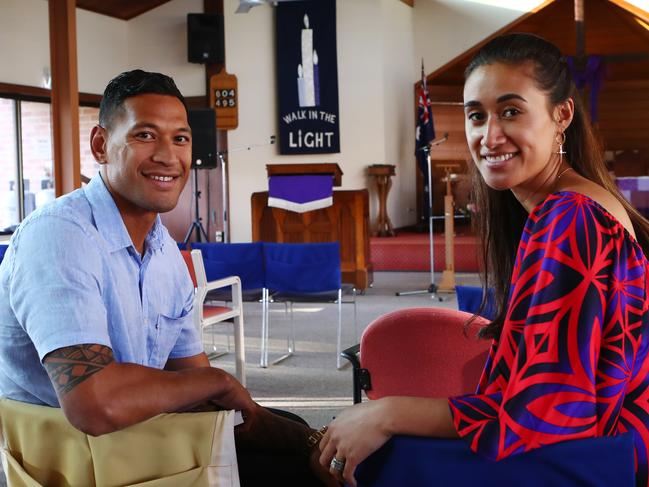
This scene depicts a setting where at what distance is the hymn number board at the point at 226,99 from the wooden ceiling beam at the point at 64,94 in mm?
2862

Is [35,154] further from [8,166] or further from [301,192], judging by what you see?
[301,192]

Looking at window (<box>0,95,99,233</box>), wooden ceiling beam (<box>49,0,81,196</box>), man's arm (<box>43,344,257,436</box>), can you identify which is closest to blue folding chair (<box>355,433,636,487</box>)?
man's arm (<box>43,344,257,436</box>)

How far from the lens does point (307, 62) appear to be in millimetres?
10906

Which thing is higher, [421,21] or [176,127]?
[421,21]

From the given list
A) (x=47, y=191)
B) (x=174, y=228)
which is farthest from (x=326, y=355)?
(x=174, y=228)

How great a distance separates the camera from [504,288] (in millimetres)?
1672

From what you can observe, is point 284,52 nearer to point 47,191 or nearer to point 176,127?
point 47,191

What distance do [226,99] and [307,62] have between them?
123 cm

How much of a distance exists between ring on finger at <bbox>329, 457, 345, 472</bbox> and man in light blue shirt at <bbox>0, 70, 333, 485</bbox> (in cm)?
32

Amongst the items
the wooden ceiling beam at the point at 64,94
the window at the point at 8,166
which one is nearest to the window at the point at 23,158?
the window at the point at 8,166

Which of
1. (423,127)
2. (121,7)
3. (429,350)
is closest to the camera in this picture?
(429,350)

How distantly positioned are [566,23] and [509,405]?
499 inches

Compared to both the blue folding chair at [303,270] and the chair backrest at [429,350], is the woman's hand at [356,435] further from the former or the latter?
the blue folding chair at [303,270]

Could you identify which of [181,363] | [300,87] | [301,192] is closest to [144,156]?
[181,363]
